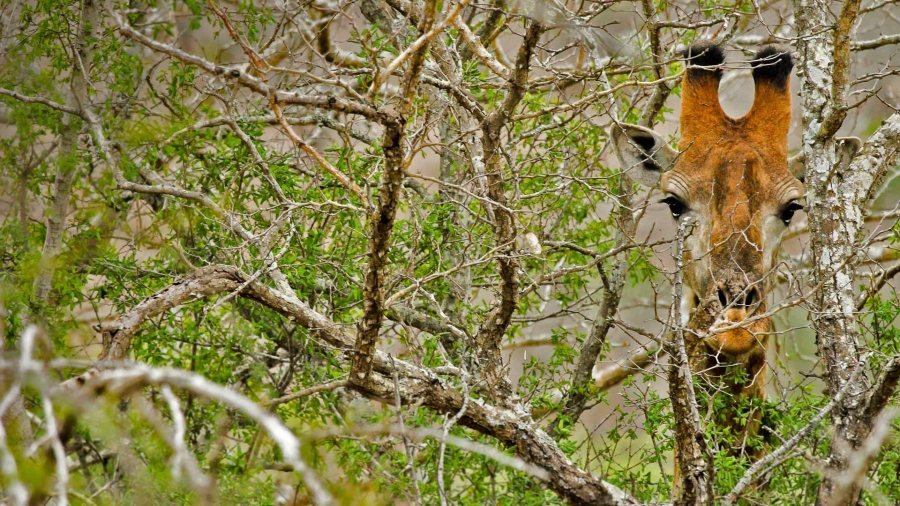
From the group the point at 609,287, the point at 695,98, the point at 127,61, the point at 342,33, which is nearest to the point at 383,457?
the point at 609,287

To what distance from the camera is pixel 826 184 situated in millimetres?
3764

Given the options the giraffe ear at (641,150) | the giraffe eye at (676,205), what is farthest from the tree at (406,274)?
the giraffe eye at (676,205)

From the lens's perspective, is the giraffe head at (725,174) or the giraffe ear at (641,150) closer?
the giraffe head at (725,174)

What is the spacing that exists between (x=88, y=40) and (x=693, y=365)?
337 centimetres

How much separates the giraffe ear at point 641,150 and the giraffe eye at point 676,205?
172 mm

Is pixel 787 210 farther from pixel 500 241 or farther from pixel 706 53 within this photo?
pixel 500 241

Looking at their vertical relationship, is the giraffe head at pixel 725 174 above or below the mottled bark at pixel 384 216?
above

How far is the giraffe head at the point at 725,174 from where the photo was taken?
439 cm

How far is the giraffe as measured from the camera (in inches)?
168

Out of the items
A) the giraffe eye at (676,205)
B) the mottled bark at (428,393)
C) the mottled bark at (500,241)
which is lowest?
the mottled bark at (428,393)

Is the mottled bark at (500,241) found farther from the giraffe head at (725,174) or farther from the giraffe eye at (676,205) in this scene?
the giraffe eye at (676,205)

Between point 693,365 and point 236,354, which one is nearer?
point 693,365

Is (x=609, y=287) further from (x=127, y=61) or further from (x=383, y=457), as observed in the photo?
(x=127, y=61)

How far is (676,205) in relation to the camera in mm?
4906
